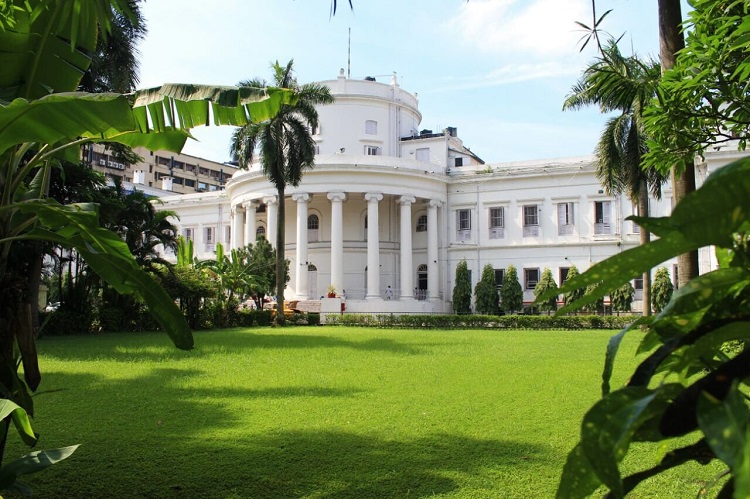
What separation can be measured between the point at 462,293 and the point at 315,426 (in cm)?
2962

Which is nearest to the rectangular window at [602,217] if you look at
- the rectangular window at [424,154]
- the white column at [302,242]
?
the rectangular window at [424,154]

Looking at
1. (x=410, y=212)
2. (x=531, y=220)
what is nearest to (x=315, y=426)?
(x=410, y=212)

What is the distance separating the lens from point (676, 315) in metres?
1.05

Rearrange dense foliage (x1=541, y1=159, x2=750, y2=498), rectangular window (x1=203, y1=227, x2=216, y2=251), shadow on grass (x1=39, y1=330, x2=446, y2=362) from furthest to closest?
rectangular window (x1=203, y1=227, x2=216, y2=251)
shadow on grass (x1=39, y1=330, x2=446, y2=362)
dense foliage (x1=541, y1=159, x2=750, y2=498)

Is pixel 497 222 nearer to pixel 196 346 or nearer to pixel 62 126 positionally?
pixel 196 346

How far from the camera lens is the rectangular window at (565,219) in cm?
3512

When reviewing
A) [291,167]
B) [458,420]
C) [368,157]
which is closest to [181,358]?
[458,420]

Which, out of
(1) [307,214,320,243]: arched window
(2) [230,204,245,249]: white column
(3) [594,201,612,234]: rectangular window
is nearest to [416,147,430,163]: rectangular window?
(1) [307,214,320,243]: arched window

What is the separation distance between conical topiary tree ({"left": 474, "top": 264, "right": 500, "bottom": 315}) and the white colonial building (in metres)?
1.85

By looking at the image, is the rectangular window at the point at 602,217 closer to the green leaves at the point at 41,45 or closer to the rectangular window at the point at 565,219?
the rectangular window at the point at 565,219

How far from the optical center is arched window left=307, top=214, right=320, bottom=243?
3946cm

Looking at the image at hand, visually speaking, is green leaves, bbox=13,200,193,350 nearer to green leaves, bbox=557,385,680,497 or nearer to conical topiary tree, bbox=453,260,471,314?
green leaves, bbox=557,385,680,497

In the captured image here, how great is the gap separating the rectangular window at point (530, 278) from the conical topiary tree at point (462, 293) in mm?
3361

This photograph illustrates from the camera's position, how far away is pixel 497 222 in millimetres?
36906
